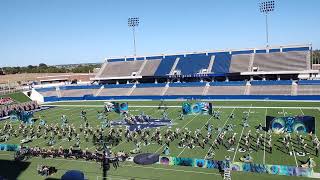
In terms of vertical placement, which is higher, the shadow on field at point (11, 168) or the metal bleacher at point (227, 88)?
the metal bleacher at point (227, 88)

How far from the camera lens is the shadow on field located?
68.1ft

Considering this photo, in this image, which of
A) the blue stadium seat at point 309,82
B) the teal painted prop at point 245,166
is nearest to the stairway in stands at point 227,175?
the teal painted prop at point 245,166

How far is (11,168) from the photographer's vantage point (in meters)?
22.0

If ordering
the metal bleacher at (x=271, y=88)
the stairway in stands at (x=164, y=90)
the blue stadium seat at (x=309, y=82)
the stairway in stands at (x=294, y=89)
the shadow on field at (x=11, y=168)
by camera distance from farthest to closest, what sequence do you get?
the stairway in stands at (x=164, y=90)
the metal bleacher at (x=271, y=88)
the blue stadium seat at (x=309, y=82)
the stairway in stands at (x=294, y=89)
the shadow on field at (x=11, y=168)

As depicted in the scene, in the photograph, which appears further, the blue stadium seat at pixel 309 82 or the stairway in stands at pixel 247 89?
the stairway in stands at pixel 247 89

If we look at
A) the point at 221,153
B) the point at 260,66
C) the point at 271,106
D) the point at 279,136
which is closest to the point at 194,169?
the point at 221,153

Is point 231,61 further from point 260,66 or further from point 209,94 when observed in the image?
point 209,94

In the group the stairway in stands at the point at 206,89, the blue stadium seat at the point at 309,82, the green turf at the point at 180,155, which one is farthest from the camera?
the stairway in stands at the point at 206,89

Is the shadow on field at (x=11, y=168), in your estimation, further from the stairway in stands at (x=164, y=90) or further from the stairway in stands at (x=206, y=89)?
the stairway in stands at (x=206, y=89)

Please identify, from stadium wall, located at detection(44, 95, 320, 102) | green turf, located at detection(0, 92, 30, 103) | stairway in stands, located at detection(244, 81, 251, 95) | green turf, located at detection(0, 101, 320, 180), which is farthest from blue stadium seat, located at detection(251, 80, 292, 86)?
green turf, located at detection(0, 92, 30, 103)

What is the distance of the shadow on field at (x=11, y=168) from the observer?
20750 mm

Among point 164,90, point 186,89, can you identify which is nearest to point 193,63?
point 186,89

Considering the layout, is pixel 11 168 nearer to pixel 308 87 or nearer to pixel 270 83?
pixel 270 83

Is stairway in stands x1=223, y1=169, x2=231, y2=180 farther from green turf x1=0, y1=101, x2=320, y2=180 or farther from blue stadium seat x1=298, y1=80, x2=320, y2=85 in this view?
blue stadium seat x1=298, y1=80, x2=320, y2=85
